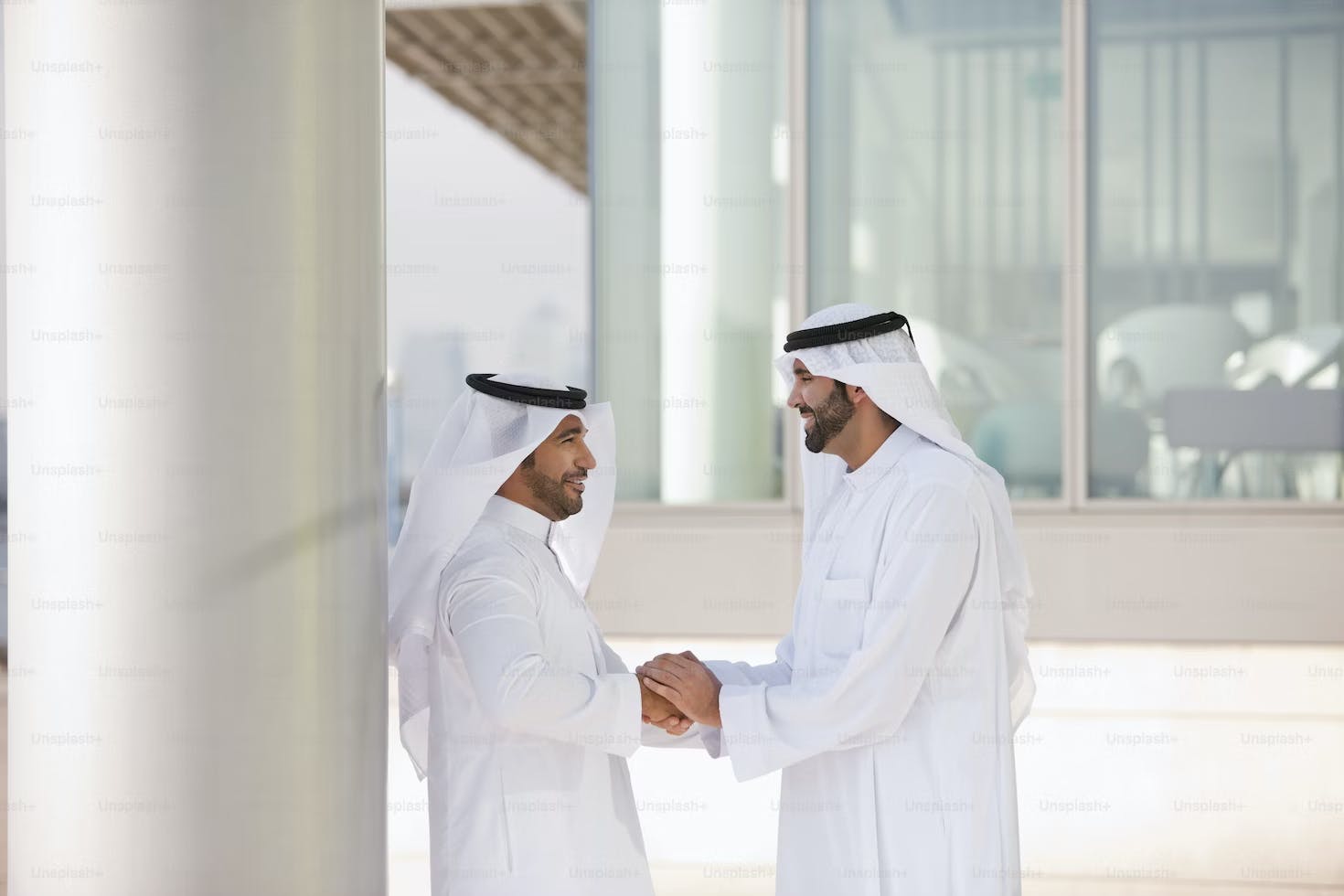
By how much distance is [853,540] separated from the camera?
9.34 feet

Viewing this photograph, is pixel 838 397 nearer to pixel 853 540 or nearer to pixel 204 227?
pixel 853 540

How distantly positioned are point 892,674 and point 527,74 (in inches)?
162

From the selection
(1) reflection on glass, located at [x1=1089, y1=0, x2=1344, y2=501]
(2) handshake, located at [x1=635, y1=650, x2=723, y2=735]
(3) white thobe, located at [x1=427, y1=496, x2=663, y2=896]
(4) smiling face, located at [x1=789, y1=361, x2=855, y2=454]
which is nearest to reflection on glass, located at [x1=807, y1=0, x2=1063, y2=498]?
(1) reflection on glass, located at [x1=1089, y1=0, x2=1344, y2=501]

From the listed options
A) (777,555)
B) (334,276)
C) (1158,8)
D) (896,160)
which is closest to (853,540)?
(334,276)

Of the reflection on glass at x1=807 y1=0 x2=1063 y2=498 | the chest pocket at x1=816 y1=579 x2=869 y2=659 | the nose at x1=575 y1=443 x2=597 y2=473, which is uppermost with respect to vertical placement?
the reflection on glass at x1=807 y1=0 x2=1063 y2=498

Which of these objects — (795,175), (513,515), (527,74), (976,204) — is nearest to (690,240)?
(795,175)

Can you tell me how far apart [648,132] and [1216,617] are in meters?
3.07

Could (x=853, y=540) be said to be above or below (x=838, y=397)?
below

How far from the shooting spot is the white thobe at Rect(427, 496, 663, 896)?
8.18 feet

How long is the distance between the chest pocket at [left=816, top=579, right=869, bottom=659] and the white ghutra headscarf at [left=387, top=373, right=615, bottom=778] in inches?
20.6

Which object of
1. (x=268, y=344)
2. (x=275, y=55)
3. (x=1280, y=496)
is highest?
(x=275, y=55)

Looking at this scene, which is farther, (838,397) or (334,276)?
(838,397)

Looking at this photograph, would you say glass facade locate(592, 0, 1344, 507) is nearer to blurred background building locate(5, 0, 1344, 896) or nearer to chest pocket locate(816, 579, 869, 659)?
blurred background building locate(5, 0, 1344, 896)

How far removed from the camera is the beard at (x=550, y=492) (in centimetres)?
280
